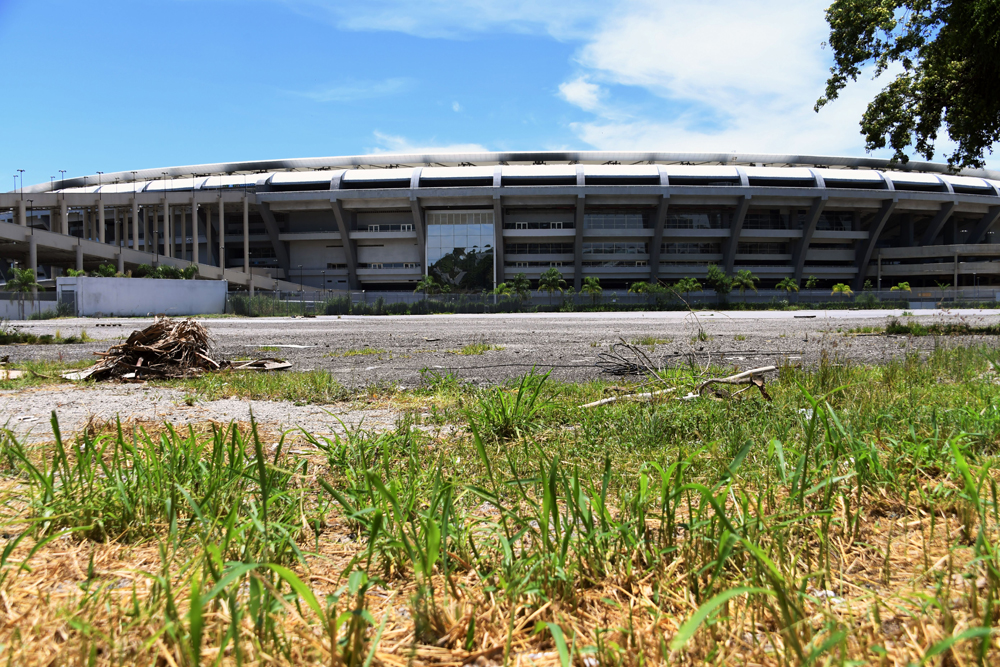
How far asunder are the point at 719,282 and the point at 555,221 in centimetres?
1823

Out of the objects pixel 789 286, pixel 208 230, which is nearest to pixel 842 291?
pixel 789 286

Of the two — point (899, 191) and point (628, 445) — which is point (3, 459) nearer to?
point (628, 445)

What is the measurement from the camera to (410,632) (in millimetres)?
1281

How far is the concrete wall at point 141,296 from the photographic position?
35844 mm

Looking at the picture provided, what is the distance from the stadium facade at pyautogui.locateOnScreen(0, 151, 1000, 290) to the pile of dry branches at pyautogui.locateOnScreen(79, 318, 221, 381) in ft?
164

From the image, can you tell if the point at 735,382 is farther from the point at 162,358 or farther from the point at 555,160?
the point at 555,160

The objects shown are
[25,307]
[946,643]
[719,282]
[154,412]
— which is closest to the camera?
[946,643]

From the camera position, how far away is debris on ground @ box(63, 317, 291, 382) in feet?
19.9

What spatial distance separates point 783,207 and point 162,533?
6948 cm

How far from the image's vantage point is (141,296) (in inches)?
1513

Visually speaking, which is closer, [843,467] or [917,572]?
[917,572]

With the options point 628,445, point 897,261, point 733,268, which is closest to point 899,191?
point 897,261

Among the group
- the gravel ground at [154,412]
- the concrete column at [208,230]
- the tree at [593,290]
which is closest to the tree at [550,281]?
the tree at [593,290]

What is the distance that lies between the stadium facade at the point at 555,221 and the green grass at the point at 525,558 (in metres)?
54.6
